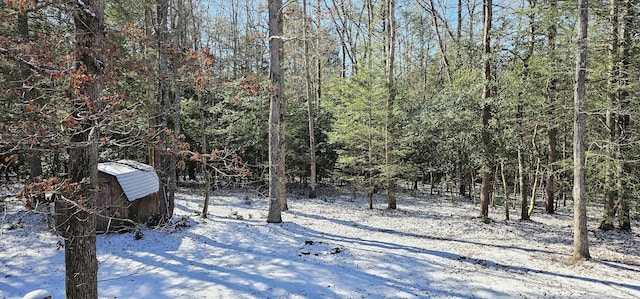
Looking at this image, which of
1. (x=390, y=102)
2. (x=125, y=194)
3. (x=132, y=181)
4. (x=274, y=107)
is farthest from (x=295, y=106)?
(x=125, y=194)

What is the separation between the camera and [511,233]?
11422mm

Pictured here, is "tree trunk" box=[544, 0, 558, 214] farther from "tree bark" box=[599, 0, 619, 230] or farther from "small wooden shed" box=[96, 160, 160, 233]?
"small wooden shed" box=[96, 160, 160, 233]

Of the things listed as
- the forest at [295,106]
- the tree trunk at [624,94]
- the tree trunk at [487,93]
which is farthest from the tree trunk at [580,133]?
the tree trunk at [487,93]

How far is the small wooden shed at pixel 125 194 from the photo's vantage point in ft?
33.7

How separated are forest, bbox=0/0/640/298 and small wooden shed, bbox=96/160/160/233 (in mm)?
683

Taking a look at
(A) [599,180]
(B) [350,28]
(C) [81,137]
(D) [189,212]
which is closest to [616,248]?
(A) [599,180]

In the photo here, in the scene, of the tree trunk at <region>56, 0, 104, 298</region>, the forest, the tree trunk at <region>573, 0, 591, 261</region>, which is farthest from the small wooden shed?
the tree trunk at <region>573, 0, 591, 261</region>

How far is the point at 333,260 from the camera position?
8.23 meters

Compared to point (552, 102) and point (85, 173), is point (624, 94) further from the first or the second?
point (85, 173)

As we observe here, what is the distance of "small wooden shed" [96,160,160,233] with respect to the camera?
10.3 meters

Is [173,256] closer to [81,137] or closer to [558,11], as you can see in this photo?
[81,137]

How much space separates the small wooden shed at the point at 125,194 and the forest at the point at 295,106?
683 millimetres

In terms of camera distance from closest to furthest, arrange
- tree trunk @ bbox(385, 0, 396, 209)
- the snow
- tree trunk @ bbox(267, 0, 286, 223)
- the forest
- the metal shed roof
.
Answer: the forest
the snow
the metal shed roof
tree trunk @ bbox(267, 0, 286, 223)
tree trunk @ bbox(385, 0, 396, 209)

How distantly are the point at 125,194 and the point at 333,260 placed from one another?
648cm
